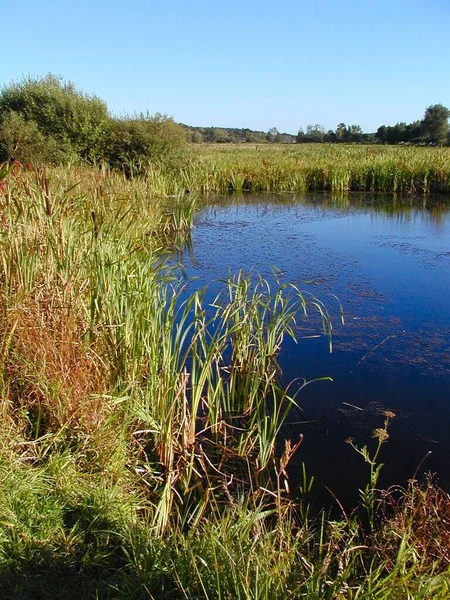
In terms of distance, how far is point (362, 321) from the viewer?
530 centimetres

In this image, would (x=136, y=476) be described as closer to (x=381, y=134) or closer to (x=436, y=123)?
(x=436, y=123)

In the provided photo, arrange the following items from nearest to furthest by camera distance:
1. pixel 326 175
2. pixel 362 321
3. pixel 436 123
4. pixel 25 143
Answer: pixel 362 321 < pixel 25 143 < pixel 326 175 < pixel 436 123

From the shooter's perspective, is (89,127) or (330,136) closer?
(89,127)

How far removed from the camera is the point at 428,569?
1795 millimetres

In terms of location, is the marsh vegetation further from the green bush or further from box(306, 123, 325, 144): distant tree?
box(306, 123, 325, 144): distant tree

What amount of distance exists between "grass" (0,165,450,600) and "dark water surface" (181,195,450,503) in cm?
36

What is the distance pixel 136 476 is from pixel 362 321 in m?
3.44

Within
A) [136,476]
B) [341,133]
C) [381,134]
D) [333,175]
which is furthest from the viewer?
[341,133]

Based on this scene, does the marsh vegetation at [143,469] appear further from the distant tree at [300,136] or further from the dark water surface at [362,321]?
the distant tree at [300,136]

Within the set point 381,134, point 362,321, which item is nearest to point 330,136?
point 381,134

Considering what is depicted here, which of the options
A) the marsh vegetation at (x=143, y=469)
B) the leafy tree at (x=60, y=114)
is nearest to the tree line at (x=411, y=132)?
the leafy tree at (x=60, y=114)

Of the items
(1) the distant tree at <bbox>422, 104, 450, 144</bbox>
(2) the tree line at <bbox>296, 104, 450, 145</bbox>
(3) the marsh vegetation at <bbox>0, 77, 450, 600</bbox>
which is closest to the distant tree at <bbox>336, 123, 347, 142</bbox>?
(2) the tree line at <bbox>296, 104, 450, 145</bbox>

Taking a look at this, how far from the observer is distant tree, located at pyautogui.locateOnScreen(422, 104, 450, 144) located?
4265cm

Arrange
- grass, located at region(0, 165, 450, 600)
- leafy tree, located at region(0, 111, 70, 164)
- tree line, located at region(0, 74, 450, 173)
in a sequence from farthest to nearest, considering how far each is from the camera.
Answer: tree line, located at region(0, 74, 450, 173), leafy tree, located at region(0, 111, 70, 164), grass, located at region(0, 165, 450, 600)
